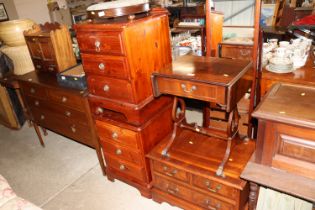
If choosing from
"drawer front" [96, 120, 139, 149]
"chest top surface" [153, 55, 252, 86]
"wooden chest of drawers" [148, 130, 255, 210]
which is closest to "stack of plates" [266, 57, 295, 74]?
"chest top surface" [153, 55, 252, 86]

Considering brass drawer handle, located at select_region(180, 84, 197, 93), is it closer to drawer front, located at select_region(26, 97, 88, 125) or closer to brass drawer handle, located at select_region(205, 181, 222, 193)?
brass drawer handle, located at select_region(205, 181, 222, 193)

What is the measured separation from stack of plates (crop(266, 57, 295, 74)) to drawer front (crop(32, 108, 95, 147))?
1.51 metres

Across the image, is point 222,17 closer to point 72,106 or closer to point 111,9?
point 111,9

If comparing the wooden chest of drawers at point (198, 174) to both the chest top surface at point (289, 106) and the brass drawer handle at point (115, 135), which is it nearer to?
the brass drawer handle at point (115, 135)

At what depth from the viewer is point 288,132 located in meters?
1.17

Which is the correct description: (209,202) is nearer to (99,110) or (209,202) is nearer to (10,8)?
(99,110)

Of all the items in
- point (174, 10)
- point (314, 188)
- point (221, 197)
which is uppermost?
point (174, 10)

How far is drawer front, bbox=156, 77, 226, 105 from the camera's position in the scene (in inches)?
54.1

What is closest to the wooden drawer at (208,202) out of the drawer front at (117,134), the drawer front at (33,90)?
the drawer front at (117,134)

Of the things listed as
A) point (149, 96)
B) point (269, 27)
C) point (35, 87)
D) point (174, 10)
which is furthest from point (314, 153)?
point (174, 10)

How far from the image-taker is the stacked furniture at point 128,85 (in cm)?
154

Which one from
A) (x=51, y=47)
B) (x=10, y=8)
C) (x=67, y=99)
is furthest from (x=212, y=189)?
(x=10, y=8)

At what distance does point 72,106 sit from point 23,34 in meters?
1.03

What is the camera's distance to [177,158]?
5.77ft
